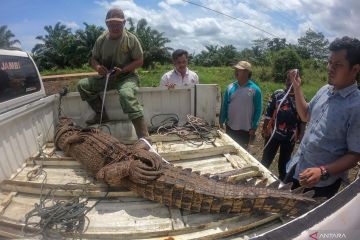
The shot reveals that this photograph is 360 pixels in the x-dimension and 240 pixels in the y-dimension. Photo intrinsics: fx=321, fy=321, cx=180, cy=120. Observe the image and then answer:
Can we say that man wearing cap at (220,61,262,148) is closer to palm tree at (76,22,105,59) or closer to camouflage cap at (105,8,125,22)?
camouflage cap at (105,8,125,22)

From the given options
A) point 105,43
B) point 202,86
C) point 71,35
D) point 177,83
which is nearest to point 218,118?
point 202,86

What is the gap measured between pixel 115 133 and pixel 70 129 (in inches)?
29.4

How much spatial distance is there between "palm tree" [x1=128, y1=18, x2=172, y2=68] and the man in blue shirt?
1106 inches

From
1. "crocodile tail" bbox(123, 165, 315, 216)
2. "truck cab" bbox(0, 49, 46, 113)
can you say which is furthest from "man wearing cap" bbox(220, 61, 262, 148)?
"truck cab" bbox(0, 49, 46, 113)

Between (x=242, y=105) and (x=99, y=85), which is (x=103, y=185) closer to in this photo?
(x=99, y=85)

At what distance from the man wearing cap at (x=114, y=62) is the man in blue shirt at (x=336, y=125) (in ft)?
8.21

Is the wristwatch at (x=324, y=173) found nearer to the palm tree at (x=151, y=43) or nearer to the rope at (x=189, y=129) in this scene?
the rope at (x=189, y=129)

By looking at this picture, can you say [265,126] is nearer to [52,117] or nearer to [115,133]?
[115,133]

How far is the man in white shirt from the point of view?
5.00 meters

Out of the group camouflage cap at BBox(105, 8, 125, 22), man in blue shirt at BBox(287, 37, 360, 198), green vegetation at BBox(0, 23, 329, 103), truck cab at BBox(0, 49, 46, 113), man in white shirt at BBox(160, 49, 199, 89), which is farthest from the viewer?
green vegetation at BBox(0, 23, 329, 103)

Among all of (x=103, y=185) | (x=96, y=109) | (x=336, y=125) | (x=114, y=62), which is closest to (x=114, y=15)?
(x=114, y=62)

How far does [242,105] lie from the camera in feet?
14.5

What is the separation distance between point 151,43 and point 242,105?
28573 mm

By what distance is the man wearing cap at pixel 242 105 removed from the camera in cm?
438
